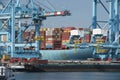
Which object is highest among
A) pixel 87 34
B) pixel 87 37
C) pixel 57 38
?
pixel 87 34

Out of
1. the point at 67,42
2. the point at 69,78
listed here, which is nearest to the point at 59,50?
the point at 67,42

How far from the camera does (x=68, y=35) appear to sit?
16525 centimetres

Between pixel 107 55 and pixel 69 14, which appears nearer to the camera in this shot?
pixel 69 14

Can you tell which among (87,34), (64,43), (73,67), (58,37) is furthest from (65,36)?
(73,67)

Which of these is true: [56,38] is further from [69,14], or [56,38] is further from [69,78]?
[69,78]

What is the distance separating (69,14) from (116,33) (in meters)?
32.5

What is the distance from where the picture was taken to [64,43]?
165 m

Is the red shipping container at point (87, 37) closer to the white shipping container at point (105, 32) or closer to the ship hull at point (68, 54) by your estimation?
the ship hull at point (68, 54)

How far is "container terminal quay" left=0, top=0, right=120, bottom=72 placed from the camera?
404 ft

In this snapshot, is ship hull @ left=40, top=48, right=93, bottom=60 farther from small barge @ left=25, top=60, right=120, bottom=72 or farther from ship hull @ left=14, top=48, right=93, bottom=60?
small barge @ left=25, top=60, right=120, bottom=72

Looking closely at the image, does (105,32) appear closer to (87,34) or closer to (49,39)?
(87,34)

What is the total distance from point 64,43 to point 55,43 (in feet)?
8.98

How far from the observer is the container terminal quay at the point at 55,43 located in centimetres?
12306

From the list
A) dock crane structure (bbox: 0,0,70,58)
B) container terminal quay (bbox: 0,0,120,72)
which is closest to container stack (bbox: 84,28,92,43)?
container terminal quay (bbox: 0,0,120,72)
